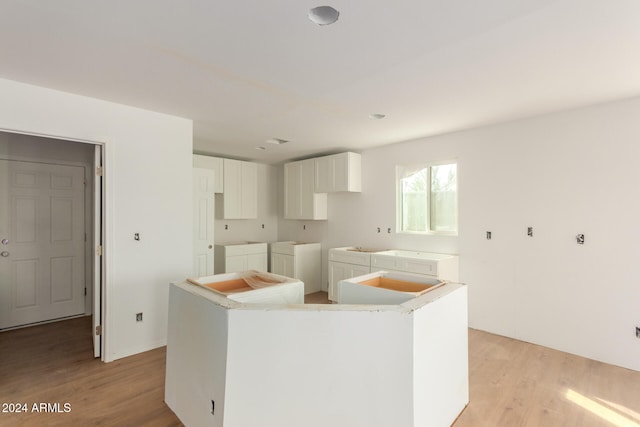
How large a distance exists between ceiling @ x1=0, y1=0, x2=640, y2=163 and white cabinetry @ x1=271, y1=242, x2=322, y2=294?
267 centimetres

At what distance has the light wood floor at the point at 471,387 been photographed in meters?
2.21

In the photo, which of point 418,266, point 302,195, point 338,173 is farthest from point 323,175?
point 418,266

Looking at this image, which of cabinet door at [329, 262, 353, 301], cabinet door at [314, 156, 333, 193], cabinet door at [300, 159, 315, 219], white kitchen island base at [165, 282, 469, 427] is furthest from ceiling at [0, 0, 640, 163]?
cabinet door at [329, 262, 353, 301]

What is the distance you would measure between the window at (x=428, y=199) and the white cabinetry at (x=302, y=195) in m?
1.43

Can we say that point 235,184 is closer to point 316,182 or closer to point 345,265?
point 316,182

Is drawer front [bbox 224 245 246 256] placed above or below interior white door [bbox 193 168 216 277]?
below

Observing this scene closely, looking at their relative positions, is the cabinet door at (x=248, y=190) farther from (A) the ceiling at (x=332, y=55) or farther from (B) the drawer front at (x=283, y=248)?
(A) the ceiling at (x=332, y=55)

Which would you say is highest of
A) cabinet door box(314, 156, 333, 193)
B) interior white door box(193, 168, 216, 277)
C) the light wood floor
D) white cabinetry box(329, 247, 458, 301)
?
cabinet door box(314, 156, 333, 193)

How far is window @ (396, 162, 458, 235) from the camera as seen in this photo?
4219 millimetres

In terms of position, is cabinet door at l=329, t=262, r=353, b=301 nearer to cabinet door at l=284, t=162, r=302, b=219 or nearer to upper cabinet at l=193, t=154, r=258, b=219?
cabinet door at l=284, t=162, r=302, b=219

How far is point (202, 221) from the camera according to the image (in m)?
4.33

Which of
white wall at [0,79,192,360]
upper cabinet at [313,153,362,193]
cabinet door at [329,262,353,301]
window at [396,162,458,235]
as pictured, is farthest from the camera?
upper cabinet at [313,153,362,193]

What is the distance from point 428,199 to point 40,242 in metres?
5.13

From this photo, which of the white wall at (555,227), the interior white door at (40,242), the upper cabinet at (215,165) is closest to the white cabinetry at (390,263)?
the white wall at (555,227)
